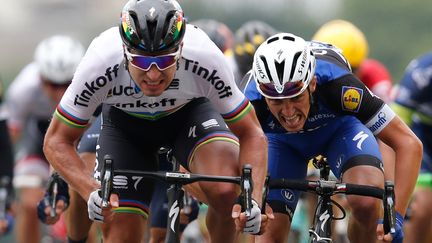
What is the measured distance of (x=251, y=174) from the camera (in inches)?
354

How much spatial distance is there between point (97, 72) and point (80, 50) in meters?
6.59

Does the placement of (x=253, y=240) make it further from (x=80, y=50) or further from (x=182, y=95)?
(x=80, y=50)

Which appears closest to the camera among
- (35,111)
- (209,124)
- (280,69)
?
(280,69)

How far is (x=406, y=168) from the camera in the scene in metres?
9.83

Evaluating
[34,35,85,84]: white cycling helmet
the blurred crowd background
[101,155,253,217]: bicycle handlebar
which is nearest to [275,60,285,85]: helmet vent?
[101,155,253,217]: bicycle handlebar

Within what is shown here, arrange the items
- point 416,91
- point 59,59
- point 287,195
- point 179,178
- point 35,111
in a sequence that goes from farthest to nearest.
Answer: point 35,111 → point 59,59 → point 416,91 → point 287,195 → point 179,178

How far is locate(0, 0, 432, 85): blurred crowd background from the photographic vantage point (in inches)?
973

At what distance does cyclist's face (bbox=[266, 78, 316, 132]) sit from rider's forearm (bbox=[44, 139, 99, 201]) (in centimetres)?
139

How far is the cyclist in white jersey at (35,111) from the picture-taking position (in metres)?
14.9

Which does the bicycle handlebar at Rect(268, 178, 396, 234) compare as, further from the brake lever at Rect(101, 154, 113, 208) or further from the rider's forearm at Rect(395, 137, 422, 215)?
the brake lever at Rect(101, 154, 113, 208)

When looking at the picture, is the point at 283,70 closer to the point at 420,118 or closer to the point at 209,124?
the point at 209,124

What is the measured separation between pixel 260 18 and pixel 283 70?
581 inches

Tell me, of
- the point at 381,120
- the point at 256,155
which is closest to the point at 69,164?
the point at 256,155

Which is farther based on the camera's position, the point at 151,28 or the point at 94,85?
the point at 94,85
